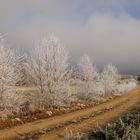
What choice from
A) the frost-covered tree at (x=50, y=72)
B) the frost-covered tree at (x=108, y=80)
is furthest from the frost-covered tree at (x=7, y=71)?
the frost-covered tree at (x=108, y=80)

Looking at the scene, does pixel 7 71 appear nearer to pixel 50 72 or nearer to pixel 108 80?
pixel 50 72

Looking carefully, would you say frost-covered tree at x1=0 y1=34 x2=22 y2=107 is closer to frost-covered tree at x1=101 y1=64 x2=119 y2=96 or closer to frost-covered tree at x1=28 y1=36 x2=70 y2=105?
frost-covered tree at x1=28 y1=36 x2=70 y2=105

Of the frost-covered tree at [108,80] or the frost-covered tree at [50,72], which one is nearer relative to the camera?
the frost-covered tree at [50,72]

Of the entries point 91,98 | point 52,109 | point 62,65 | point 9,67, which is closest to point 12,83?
point 9,67

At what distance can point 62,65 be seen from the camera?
1097 inches

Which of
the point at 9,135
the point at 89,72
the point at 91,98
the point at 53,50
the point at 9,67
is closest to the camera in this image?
the point at 9,135

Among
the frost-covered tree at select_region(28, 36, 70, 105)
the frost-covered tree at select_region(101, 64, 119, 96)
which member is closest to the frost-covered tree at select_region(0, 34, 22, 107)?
the frost-covered tree at select_region(28, 36, 70, 105)

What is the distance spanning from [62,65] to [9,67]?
778 centimetres

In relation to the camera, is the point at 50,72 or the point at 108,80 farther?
the point at 108,80

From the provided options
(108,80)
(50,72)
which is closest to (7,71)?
(50,72)

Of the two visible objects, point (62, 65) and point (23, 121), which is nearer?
point (23, 121)

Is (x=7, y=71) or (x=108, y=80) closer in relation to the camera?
(x=7, y=71)

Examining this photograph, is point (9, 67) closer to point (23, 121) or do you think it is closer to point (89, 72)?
point (23, 121)

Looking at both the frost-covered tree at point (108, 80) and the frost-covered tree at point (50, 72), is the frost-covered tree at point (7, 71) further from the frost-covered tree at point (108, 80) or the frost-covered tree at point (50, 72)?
the frost-covered tree at point (108, 80)
